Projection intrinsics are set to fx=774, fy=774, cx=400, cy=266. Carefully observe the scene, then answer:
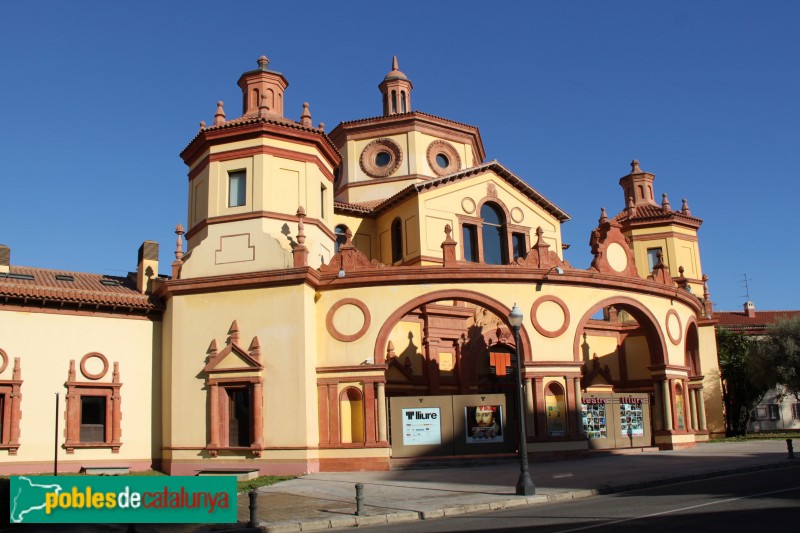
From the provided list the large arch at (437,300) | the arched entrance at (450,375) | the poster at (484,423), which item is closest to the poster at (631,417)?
the arched entrance at (450,375)

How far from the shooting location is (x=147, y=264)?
31.4m

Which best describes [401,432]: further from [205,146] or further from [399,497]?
[205,146]

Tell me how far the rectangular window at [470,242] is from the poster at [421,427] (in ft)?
38.9

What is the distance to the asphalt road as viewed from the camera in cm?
1252

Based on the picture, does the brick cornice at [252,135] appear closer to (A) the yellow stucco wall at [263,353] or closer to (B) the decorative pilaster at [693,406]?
(A) the yellow stucco wall at [263,353]

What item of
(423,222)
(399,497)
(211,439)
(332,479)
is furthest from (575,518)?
(423,222)

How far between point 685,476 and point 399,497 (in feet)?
25.7

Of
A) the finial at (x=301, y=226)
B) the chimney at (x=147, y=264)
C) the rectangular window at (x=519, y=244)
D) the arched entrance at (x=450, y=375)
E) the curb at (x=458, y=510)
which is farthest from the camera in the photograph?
the rectangular window at (x=519, y=244)

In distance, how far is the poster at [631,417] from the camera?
30656 mm

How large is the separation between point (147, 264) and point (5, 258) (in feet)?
17.4

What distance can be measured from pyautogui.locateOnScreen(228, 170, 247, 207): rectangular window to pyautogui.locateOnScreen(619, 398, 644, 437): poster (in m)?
16.7

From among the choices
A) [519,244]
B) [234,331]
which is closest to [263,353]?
[234,331]

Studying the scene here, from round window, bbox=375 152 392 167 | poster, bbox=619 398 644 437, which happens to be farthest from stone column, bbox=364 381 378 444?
round window, bbox=375 152 392 167

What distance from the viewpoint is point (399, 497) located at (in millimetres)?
18547
